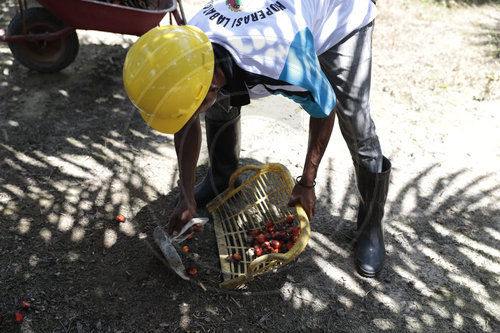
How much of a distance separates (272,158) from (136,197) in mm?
1064

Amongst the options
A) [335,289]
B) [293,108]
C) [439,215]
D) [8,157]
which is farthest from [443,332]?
[8,157]

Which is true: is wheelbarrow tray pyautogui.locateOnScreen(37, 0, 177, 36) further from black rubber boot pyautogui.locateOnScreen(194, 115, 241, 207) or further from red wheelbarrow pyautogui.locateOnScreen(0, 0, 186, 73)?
black rubber boot pyautogui.locateOnScreen(194, 115, 241, 207)

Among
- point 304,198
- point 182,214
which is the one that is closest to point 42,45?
point 182,214

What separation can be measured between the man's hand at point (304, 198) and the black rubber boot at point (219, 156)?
623mm

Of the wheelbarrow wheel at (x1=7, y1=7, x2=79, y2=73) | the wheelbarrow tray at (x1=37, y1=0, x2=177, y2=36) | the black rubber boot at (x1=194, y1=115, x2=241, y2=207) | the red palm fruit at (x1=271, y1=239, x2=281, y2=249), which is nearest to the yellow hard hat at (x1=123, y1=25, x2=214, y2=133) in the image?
the black rubber boot at (x1=194, y1=115, x2=241, y2=207)

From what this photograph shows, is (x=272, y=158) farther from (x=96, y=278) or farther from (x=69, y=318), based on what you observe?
(x=69, y=318)

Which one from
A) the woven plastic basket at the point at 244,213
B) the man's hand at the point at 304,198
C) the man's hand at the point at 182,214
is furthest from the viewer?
the woven plastic basket at the point at 244,213

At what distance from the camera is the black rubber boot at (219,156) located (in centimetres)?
266

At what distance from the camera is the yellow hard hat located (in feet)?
5.32

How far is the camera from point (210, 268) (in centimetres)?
→ 242

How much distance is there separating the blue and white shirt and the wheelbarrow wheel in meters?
2.43

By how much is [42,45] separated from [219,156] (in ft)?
7.12

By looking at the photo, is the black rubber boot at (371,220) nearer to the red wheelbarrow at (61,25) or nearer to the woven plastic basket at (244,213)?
the woven plastic basket at (244,213)

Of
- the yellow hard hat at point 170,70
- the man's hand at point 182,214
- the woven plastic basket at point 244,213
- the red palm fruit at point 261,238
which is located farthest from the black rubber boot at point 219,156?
the yellow hard hat at point 170,70
